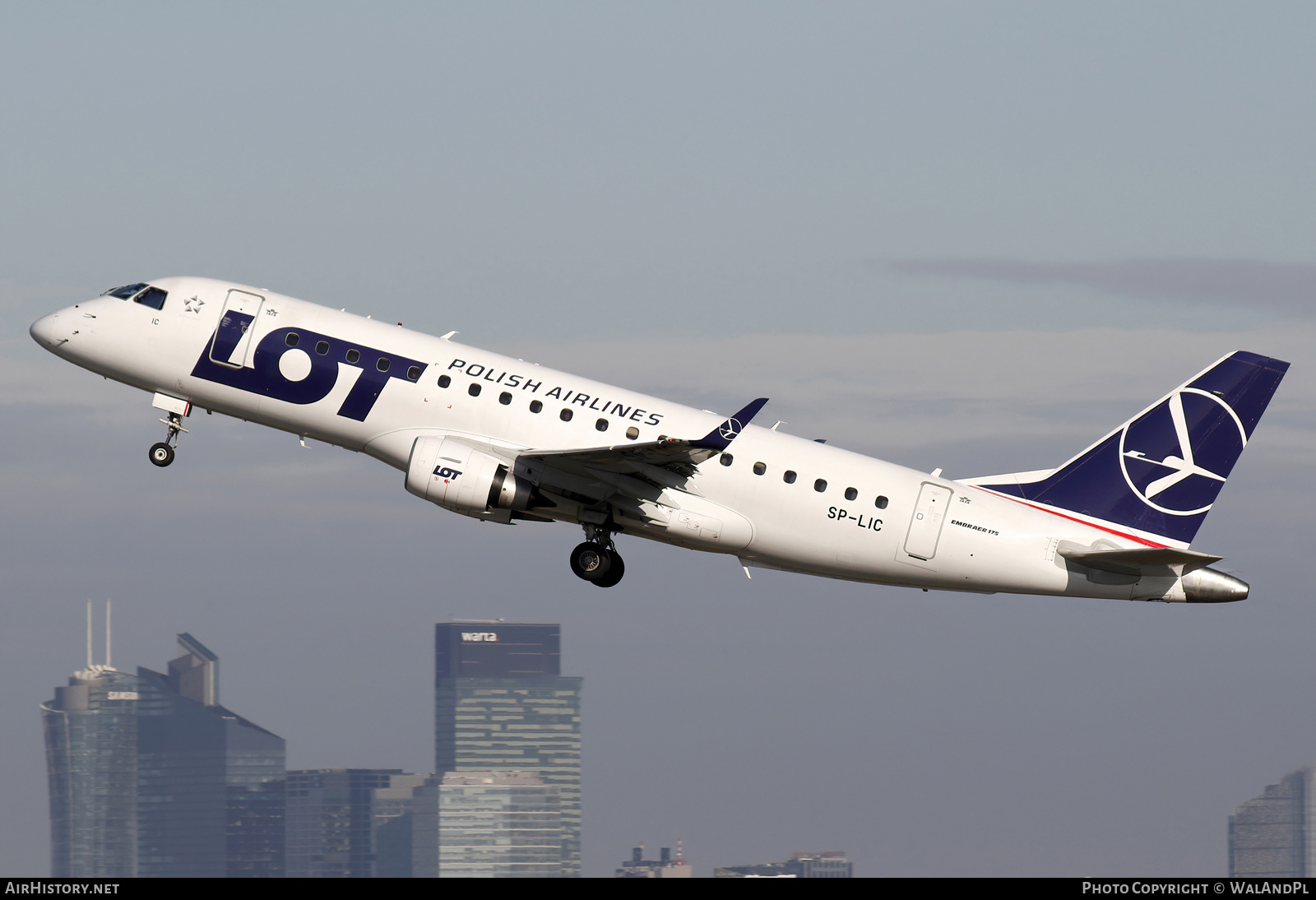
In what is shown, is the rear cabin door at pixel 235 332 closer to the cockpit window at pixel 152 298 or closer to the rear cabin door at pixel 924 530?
the cockpit window at pixel 152 298

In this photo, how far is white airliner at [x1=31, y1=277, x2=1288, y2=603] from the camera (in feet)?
131

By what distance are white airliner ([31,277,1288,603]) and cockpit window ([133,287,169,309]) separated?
0.05 meters

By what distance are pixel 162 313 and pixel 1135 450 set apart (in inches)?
1069

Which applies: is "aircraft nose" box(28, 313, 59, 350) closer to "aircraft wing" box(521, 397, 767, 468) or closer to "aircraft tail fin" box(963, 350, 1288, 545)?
"aircraft wing" box(521, 397, 767, 468)

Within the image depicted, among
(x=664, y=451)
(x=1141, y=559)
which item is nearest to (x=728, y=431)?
(x=664, y=451)

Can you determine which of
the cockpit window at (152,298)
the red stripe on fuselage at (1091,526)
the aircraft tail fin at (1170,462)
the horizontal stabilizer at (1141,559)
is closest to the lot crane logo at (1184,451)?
the aircraft tail fin at (1170,462)

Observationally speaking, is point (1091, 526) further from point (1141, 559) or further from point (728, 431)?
point (728, 431)

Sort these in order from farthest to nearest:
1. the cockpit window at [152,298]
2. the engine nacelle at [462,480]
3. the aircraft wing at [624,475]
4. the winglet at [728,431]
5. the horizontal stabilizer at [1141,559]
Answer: the cockpit window at [152,298]
the engine nacelle at [462,480]
the horizontal stabilizer at [1141,559]
the aircraft wing at [624,475]
the winglet at [728,431]

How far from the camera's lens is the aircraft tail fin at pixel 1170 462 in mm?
42344

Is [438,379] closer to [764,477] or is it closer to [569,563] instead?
[569,563]

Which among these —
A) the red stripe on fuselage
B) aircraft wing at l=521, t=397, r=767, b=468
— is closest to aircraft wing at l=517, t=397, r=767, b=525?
aircraft wing at l=521, t=397, r=767, b=468

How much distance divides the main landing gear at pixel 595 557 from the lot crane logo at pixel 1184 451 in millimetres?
14477

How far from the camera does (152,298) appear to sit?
42000 mm
